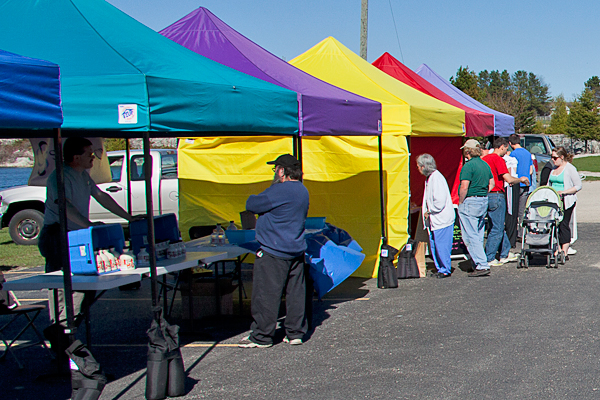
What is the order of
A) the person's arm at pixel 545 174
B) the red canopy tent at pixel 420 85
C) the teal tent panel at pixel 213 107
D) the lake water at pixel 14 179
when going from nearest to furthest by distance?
the teal tent panel at pixel 213 107
the person's arm at pixel 545 174
the red canopy tent at pixel 420 85
the lake water at pixel 14 179

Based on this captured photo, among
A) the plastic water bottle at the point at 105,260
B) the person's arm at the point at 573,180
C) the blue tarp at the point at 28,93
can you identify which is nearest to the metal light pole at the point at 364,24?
the person's arm at the point at 573,180

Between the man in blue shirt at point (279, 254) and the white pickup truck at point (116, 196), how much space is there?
7.66 meters

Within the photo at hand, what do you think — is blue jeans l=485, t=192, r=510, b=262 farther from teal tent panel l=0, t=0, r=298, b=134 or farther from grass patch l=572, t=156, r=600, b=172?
grass patch l=572, t=156, r=600, b=172

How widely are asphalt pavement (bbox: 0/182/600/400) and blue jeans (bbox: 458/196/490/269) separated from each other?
73 cm

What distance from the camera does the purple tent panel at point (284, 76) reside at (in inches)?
280

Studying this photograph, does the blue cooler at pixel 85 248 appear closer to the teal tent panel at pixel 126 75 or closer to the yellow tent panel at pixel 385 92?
the teal tent panel at pixel 126 75

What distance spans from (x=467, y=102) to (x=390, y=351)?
30.0 ft

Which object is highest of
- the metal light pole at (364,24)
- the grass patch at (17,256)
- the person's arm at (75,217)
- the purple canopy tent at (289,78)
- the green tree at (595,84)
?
the green tree at (595,84)

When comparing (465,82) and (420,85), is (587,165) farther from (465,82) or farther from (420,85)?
(420,85)

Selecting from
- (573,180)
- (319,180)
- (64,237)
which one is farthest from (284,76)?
(573,180)

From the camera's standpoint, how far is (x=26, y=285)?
5.11 metres

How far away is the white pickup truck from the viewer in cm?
1360

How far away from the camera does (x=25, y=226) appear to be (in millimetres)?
14250

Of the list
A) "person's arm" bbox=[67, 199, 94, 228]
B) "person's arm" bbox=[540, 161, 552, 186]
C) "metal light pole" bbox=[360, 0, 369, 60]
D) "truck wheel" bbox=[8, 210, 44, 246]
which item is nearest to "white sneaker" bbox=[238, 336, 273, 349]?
"person's arm" bbox=[67, 199, 94, 228]
